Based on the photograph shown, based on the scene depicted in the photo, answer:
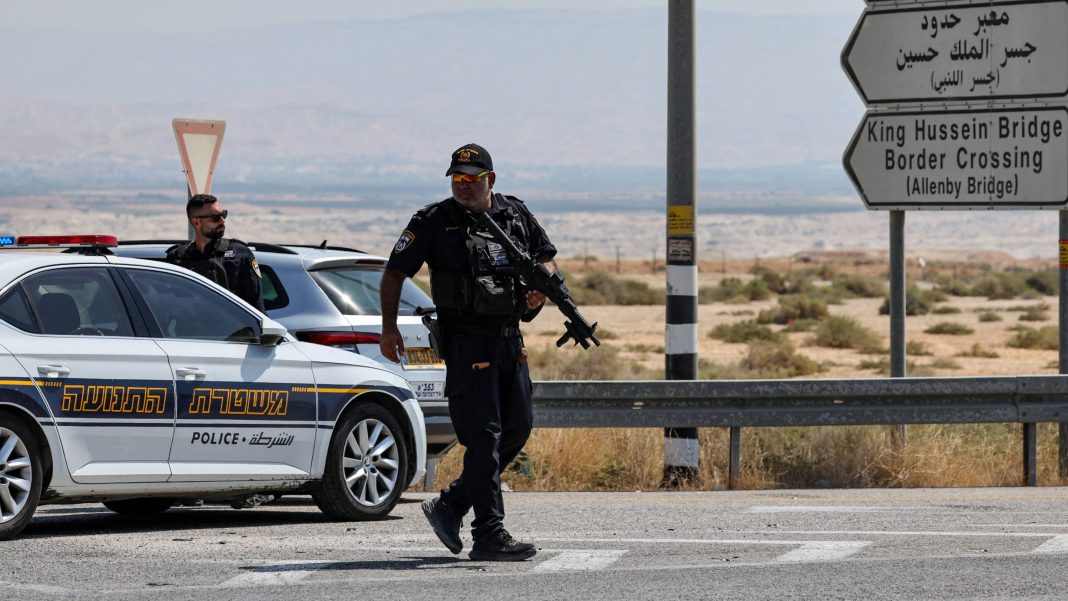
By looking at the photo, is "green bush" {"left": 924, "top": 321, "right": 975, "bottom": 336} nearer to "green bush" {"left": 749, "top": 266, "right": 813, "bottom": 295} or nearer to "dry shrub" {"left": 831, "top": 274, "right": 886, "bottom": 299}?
"dry shrub" {"left": 831, "top": 274, "right": 886, "bottom": 299}

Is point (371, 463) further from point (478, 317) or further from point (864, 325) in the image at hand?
point (864, 325)

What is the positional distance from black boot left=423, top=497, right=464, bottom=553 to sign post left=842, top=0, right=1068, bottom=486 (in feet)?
22.2

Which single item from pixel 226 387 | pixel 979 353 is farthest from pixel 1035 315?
pixel 226 387

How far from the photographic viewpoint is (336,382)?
31.9 ft

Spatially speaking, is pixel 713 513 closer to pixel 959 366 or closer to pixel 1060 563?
pixel 1060 563

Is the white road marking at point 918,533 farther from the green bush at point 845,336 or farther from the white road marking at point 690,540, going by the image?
the green bush at point 845,336

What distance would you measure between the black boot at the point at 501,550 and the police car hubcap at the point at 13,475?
2.21 m

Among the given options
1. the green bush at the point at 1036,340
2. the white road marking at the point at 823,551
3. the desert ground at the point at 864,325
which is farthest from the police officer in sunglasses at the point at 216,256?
the green bush at the point at 1036,340

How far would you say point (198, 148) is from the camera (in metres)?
13.4

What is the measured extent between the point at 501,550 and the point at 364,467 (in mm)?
2078

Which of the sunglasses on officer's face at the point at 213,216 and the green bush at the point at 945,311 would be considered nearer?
the sunglasses on officer's face at the point at 213,216

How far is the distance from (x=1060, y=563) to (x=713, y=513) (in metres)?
2.54

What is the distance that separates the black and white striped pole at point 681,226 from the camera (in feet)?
42.2

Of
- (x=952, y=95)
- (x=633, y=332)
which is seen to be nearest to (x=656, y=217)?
(x=633, y=332)
